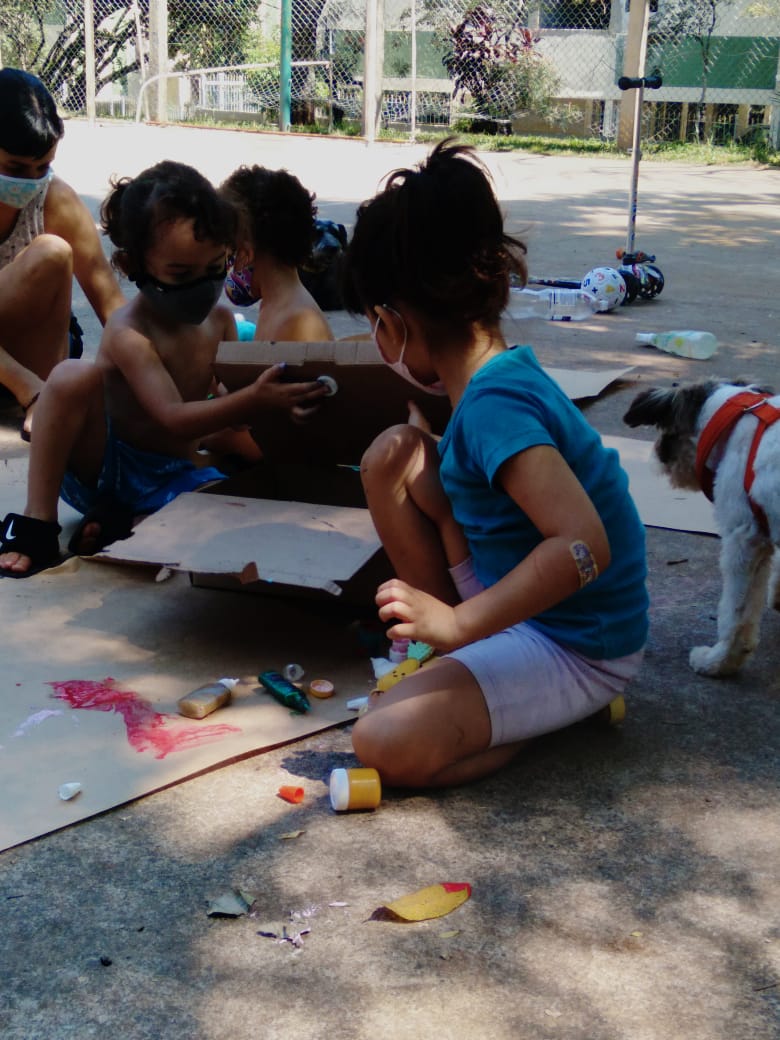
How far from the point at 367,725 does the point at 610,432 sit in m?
2.47

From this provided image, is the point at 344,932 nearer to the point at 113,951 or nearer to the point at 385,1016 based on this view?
the point at 385,1016

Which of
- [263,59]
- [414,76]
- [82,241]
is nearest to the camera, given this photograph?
[82,241]

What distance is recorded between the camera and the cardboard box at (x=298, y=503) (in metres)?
2.51

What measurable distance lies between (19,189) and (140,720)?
8.33 feet

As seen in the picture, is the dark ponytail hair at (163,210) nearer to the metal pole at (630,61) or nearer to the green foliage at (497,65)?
the metal pole at (630,61)

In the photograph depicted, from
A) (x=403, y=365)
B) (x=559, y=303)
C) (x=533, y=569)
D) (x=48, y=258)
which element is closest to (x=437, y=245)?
(x=403, y=365)

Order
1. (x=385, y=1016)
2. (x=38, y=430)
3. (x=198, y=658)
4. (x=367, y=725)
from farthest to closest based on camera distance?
(x=38, y=430) < (x=198, y=658) < (x=367, y=725) < (x=385, y=1016)

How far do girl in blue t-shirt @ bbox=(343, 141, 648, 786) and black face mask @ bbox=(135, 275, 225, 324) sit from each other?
1.06 meters

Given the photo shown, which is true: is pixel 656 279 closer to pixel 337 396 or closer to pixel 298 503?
pixel 337 396

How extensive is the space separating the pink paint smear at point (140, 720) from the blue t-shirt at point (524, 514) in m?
0.62

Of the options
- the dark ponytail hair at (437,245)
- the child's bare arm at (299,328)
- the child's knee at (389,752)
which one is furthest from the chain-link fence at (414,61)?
the child's knee at (389,752)

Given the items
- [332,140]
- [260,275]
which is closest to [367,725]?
[260,275]

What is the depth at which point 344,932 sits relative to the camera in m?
1.71

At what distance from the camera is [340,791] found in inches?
79.7
